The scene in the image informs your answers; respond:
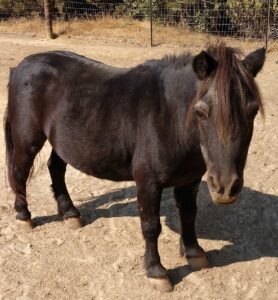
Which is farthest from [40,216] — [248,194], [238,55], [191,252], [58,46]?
[58,46]

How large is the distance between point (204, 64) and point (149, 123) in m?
0.76

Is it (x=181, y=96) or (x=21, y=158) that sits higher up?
(x=181, y=96)

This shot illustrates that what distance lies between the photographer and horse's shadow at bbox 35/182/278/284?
4168mm

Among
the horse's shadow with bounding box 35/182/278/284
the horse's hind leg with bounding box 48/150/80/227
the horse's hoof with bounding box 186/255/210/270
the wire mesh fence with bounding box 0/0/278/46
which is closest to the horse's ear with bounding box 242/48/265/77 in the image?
the horse's hoof with bounding box 186/255/210/270

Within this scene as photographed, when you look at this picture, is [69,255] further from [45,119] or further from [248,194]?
[248,194]

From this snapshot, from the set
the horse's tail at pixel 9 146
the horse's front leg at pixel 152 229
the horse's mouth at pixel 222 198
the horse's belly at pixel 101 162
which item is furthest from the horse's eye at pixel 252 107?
the horse's tail at pixel 9 146

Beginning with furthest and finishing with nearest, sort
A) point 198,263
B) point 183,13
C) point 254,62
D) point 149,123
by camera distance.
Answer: point 183,13
point 198,263
point 149,123
point 254,62

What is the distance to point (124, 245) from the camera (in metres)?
4.30

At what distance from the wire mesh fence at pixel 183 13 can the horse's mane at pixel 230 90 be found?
9001 millimetres

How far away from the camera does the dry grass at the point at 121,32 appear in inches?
487

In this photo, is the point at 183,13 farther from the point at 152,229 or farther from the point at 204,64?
the point at 204,64

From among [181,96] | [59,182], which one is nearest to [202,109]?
[181,96]

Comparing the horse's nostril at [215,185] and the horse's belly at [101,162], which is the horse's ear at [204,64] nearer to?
the horse's nostril at [215,185]

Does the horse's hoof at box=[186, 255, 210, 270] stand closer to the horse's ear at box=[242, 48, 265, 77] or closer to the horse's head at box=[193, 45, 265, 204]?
the horse's head at box=[193, 45, 265, 204]
